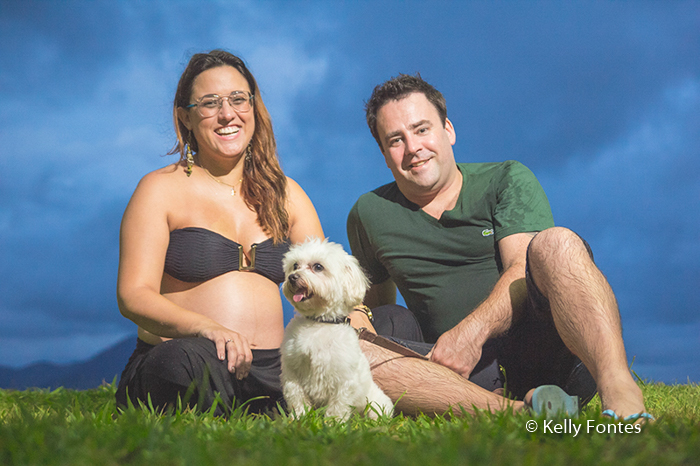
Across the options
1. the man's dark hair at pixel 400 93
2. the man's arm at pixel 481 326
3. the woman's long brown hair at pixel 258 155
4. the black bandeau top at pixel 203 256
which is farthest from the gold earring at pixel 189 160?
the man's arm at pixel 481 326

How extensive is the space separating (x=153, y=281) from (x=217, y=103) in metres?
1.27

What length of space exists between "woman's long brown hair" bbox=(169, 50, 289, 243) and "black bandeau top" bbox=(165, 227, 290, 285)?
0.26 m

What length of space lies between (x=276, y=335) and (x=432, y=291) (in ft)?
4.03

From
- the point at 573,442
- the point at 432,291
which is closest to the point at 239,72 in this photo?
the point at 432,291

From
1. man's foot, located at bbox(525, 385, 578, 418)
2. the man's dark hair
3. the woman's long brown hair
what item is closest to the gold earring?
the woman's long brown hair

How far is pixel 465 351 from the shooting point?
2996 millimetres

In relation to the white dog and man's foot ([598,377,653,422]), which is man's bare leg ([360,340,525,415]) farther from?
man's foot ([598,377,653,422])

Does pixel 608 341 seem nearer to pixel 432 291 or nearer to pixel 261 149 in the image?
pixel 432 291

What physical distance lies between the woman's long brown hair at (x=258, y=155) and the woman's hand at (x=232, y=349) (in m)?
0.83

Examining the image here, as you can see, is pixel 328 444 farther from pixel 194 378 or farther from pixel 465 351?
pixel 465 351

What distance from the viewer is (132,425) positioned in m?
1.64

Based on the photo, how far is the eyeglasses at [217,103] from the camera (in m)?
3.33

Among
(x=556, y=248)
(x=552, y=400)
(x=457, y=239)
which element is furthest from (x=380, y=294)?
(x=552, y=400)

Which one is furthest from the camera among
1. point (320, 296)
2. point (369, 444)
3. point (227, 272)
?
point (227, 272)
